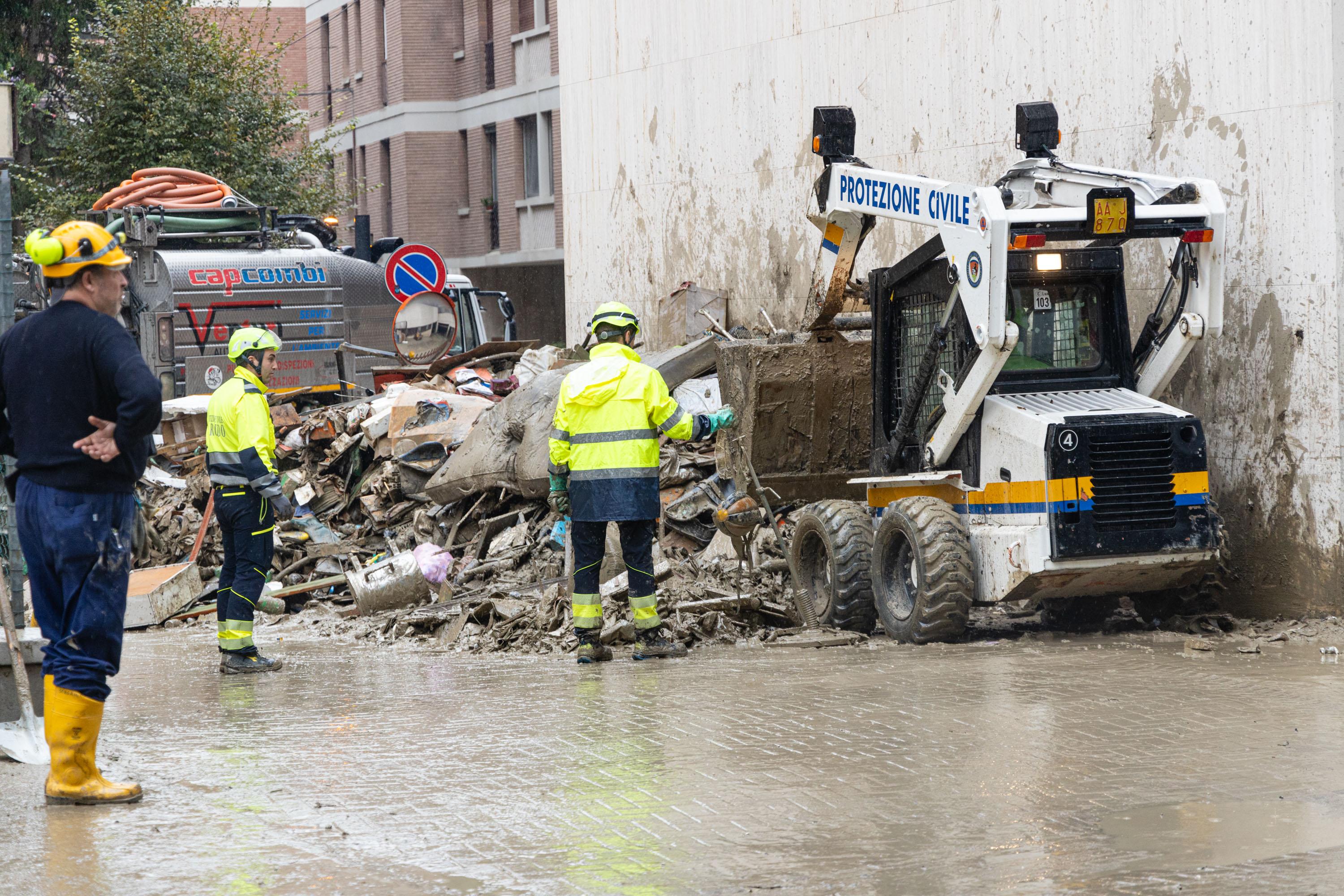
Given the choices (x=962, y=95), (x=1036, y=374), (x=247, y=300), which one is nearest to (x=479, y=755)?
(x=1036, y=374)

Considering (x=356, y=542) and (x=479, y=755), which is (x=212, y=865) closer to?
(x=479, y=755)

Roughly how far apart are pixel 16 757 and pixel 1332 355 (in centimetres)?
672

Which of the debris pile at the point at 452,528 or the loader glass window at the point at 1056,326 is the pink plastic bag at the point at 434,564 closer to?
the debris pile at the point at 452,528

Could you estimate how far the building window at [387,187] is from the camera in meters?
36.5

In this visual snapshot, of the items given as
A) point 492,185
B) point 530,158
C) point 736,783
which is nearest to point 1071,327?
point 736,783

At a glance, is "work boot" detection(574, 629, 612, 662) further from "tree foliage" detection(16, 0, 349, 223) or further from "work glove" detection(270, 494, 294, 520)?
"tree foliage" detection(16, 0, 349, 223)

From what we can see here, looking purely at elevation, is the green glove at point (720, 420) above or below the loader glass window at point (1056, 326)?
below

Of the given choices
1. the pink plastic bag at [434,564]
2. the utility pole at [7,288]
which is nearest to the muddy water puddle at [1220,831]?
the utility pole at [7,288]

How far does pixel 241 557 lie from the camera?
902 cm

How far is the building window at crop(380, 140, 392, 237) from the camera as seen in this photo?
120ft

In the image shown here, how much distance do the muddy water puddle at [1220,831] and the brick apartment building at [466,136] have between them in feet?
86.7

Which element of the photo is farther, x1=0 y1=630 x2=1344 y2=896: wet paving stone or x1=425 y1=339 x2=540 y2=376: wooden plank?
x1=425 y1=339 x2=540 y2=376: wooden plank

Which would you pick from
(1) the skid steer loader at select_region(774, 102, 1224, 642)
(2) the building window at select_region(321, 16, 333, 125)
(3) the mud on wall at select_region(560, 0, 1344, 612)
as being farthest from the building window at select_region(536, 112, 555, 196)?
(1) the skid steer loader at select_region(774, 102, 1224, 642)

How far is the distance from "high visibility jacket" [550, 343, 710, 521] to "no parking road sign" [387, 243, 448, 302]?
26.6ft
